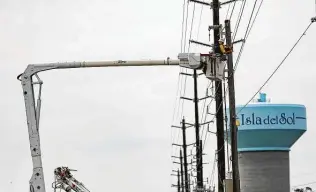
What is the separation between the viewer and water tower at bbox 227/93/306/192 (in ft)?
287

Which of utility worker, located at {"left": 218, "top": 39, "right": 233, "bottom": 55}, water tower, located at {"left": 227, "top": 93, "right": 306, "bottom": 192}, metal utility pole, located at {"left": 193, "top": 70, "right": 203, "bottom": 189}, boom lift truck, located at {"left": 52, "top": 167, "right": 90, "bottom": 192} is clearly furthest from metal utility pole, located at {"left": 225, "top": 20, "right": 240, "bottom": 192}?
water tower, located at {"left": 227, "top": 93, "right": 306, "bottom": 192}

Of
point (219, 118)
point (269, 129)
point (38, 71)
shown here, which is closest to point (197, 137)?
point (219, 118)

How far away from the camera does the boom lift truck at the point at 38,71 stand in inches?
1084

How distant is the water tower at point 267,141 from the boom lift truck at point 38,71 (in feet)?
192

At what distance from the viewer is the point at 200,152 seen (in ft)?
210

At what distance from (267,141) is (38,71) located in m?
61.6

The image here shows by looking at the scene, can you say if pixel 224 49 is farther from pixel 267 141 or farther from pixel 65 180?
pixel 267 141

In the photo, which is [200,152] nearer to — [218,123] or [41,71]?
[218,123]

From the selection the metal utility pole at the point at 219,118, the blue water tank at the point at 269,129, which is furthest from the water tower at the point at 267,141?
the metal utility pole at the point at 219,118

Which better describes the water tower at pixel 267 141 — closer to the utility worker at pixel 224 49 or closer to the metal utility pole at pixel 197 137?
the metal utility pole at pixel 197 137

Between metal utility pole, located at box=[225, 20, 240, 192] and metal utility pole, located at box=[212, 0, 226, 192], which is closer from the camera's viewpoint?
metal utility pole, located at box=[225, 20, 240, 192]

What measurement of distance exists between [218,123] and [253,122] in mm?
49019

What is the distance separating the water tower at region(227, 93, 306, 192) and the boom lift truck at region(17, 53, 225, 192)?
58.6 m

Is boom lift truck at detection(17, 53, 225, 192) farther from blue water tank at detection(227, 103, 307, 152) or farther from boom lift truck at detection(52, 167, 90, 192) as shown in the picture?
blue water tank at detection(227, 103, 307, 152)
